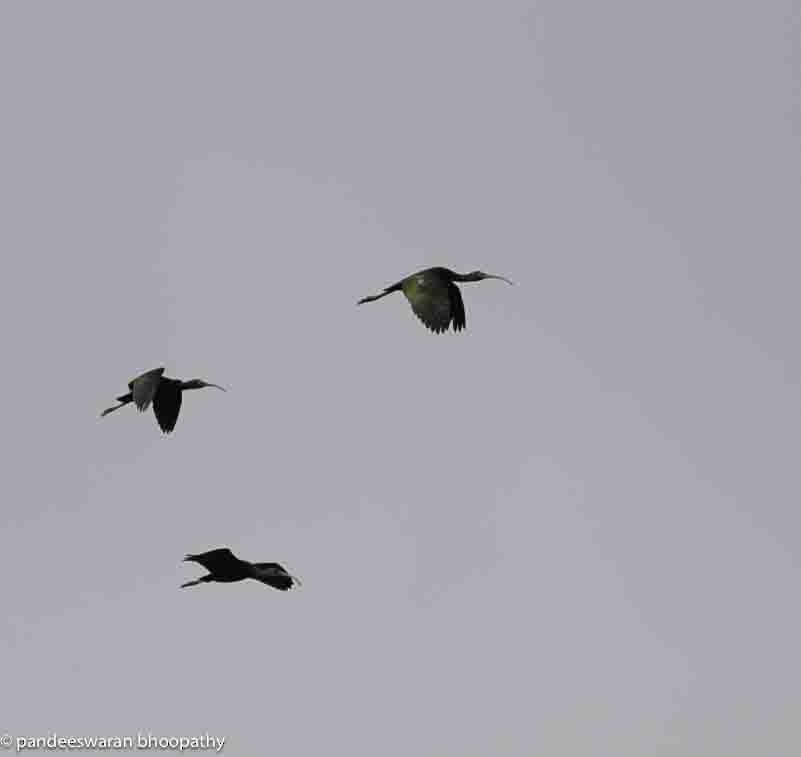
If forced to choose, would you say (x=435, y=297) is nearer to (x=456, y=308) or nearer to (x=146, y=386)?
(x=456, y=308)

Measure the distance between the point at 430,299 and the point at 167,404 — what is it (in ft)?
22.4

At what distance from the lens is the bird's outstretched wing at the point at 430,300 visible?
150 feet

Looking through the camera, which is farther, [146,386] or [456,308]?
[456,308]

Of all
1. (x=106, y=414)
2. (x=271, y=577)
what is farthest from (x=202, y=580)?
(x=106, y=414)

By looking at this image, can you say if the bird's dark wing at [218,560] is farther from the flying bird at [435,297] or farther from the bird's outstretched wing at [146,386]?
the flying bird at [435,297]

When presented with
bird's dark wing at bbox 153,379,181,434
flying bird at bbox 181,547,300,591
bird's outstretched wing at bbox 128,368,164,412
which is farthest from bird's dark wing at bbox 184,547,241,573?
bird's dark wing at bbox 153,379,181,434

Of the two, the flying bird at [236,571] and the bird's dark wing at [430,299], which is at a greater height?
the bird's dark wing at [430,299]

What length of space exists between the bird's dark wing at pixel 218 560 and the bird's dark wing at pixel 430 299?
25.3ft

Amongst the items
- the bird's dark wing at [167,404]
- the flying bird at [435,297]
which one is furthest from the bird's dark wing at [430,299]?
the bird's dark wing at [167,404]

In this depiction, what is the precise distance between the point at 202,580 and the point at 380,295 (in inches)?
367

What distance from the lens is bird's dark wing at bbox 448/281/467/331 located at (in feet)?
157

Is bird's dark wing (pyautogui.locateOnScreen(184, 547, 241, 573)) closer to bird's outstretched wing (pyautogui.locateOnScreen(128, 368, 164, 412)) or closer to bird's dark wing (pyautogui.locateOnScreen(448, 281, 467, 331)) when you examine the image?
bird's outstretched wing (pyautogui.locateOnScreen(128, 368, 164, 412))

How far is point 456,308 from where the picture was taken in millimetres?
48188

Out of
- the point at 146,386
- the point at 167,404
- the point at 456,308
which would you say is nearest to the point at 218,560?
the point at 146,386
